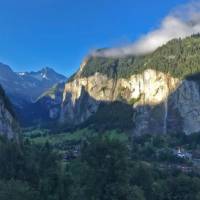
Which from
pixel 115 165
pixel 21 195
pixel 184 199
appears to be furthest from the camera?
pixel 184 199

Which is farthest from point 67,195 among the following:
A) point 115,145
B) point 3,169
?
point 3,169

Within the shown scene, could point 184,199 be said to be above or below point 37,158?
below

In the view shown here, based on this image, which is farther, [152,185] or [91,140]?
[152,185]

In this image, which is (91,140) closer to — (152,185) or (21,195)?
(21,195)

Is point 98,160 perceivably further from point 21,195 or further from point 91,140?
point 21,195

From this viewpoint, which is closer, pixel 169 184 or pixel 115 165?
pixel 115 165

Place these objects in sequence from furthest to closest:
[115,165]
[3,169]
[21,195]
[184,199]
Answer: [184,199], [3,169], [115,165], [21,195]

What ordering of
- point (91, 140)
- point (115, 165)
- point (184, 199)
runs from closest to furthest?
point (115, 165) < point (91, 140) < point (184, 199)

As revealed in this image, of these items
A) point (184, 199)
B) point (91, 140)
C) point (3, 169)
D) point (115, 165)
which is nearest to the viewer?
point (115, 165)

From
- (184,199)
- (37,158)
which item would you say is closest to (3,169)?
(37,158)
